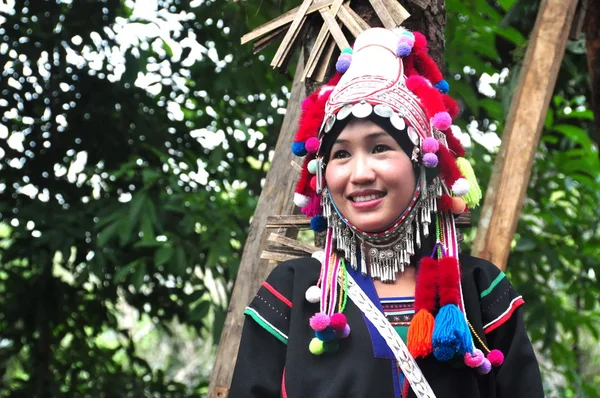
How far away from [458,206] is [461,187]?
0.09 m

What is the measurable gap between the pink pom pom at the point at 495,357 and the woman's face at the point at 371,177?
421 mm

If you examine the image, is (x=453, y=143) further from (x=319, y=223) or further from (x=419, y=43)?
(x=319, y=223)

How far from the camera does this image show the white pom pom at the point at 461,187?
2104 millimetres

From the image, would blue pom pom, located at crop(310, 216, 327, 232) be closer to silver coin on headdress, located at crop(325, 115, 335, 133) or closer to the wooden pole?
silver coin on headdress, located at crop(325, 115, 335, 133)

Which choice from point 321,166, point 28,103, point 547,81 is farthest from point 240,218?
point 321,166

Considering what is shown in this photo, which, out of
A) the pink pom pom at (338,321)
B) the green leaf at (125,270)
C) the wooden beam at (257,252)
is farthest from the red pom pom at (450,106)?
the green leaf at (125,270)

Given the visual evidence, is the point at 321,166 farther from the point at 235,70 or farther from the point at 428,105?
the point at 235,70

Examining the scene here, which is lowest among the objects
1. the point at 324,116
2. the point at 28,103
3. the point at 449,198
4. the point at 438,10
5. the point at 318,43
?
the point at 449,198

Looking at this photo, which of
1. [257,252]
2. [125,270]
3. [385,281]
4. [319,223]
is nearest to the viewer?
[385,281]

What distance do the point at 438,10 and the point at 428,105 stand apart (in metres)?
0.64

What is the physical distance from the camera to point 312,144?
2.19 meters

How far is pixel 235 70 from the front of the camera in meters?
3.93

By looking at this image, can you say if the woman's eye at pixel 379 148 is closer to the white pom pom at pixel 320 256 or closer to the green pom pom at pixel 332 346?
the white pom pom at pixel 320 256

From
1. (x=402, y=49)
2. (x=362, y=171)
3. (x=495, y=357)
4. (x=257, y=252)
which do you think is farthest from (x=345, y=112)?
(x=257, y=252)
